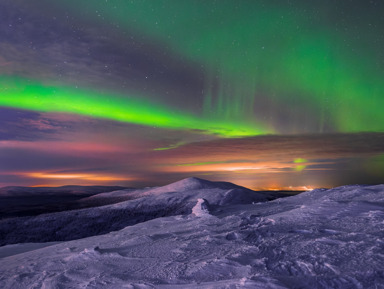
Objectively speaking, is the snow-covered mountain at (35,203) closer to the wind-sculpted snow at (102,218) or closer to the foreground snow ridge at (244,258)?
the wind-sculpted snow at (102,218)

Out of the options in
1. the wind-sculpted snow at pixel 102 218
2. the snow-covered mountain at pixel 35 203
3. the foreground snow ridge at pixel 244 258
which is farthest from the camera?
the snow-covered mountain at pixel 35 203

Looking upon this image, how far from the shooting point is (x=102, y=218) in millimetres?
15594

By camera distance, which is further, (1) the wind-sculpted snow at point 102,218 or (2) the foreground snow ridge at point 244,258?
(1) the wind-sculpted snow at point 102,218

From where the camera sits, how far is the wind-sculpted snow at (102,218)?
13.5 m

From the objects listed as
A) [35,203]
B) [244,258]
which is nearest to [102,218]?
[244,258]

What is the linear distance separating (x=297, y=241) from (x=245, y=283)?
173 cm

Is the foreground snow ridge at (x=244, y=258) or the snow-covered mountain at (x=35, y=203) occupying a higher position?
the foreground snow ridge at (x=244, y=258)

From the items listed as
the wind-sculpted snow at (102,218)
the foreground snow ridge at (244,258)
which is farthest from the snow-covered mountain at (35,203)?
the foreground snow ridge at (244,258)

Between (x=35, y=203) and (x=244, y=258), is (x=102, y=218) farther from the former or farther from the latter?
(x=35, y=203)

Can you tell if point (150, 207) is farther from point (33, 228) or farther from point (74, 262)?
point (74, 262)

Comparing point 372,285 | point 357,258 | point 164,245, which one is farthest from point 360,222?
point 164,245

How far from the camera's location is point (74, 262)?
14.2 feet

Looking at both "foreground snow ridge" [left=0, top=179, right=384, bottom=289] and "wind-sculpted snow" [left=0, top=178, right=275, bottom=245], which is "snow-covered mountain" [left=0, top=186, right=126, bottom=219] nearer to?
"wind-sculpted snow" [left=0, top=178, right=275, bottom=245]

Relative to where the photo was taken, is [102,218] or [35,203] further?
[35,203]
